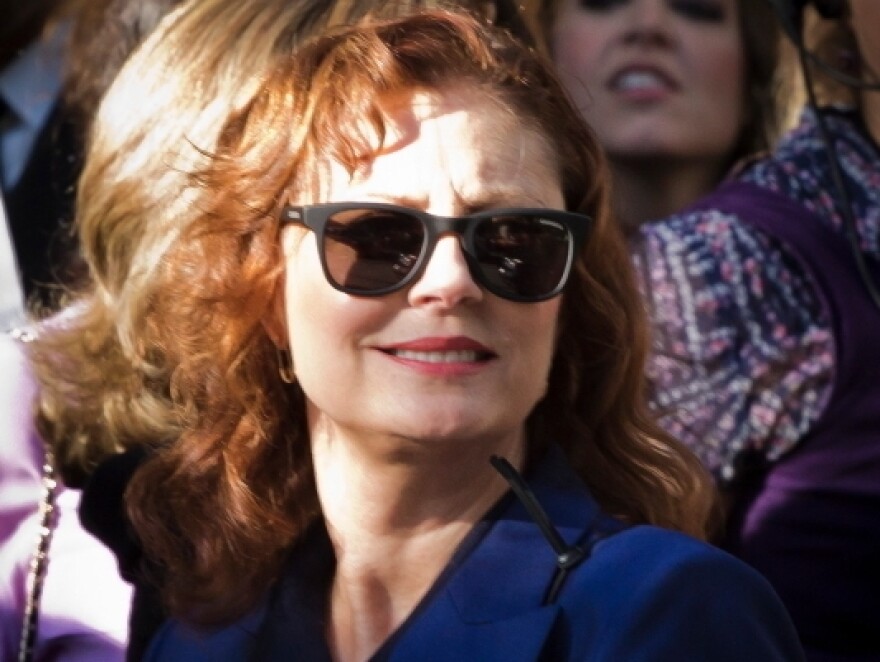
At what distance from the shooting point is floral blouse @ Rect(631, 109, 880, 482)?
2471 millimetres

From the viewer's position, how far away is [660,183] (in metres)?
3.42

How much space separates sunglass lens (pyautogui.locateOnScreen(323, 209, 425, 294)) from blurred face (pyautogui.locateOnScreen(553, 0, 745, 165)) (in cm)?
157

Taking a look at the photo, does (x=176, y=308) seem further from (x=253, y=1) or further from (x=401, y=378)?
(x=253, y=1)

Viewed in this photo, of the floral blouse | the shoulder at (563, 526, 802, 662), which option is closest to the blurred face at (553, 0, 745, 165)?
the floral blouse

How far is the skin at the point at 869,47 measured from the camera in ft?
8.89

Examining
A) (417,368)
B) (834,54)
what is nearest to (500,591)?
(417,368)

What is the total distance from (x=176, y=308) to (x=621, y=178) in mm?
1560

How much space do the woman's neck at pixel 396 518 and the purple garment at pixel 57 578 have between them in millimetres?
376

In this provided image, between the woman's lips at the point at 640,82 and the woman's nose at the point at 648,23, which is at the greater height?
the woman's nose at the point at 648,23

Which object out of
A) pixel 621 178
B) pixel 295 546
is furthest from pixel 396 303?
pixel 621 178

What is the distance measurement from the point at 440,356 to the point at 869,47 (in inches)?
53.1

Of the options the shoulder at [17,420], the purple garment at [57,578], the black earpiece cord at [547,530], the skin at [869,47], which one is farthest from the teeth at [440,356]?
the skin at [869,47]

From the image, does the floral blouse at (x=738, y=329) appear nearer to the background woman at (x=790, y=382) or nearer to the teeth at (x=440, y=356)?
the background woman at (x=790, y=382)

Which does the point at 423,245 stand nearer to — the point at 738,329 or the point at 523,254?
the point at 523,254
